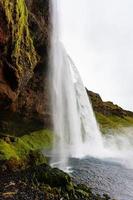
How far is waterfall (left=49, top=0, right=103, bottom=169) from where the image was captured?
284 ft

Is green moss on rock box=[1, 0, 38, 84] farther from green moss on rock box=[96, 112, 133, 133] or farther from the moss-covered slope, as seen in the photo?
the moss-covered slope

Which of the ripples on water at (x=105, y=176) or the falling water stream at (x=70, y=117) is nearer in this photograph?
the ripples on water at (x=105, y=176)

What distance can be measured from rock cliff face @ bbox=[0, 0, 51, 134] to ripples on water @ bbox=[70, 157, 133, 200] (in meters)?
15.6

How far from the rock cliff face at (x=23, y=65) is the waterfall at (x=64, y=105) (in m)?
2.17

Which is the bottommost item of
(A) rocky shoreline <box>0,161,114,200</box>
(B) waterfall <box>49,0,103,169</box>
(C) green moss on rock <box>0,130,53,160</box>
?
(A) rocky shoreline <box>0,161,114,200</box>

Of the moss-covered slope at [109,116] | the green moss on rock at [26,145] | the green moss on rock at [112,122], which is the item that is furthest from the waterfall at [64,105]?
the moss-covered slope at [109,116]

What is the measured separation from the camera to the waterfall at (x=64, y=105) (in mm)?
86700

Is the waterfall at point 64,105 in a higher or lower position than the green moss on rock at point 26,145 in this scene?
higher

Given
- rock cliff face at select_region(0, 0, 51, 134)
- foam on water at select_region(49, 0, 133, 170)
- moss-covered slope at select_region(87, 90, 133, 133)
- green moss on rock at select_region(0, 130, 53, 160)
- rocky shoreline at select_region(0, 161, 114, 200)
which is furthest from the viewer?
moss-covered slope at select_region(87, 90, 133, 133)

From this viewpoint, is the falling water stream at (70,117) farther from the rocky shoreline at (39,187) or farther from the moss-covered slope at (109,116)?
the moss-covered slope at (109,116)

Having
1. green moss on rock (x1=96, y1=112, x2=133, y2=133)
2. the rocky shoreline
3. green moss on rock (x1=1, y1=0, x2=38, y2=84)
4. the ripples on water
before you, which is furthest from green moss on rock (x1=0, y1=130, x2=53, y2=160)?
green moss on rock (x1=96, y1=112, x2=133, y2=133)

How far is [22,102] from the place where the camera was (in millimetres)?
81125

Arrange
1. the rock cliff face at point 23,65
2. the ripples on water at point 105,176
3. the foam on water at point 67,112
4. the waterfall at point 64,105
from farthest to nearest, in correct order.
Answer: the waterfall at point 64,105 → the foam on water at point 67,112 → the rock cliff face at point 23,65 → the ripples on water at point 105,176

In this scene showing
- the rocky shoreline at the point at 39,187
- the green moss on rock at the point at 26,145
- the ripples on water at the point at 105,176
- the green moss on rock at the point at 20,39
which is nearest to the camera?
the rocky shoreline at the point at 39,187
